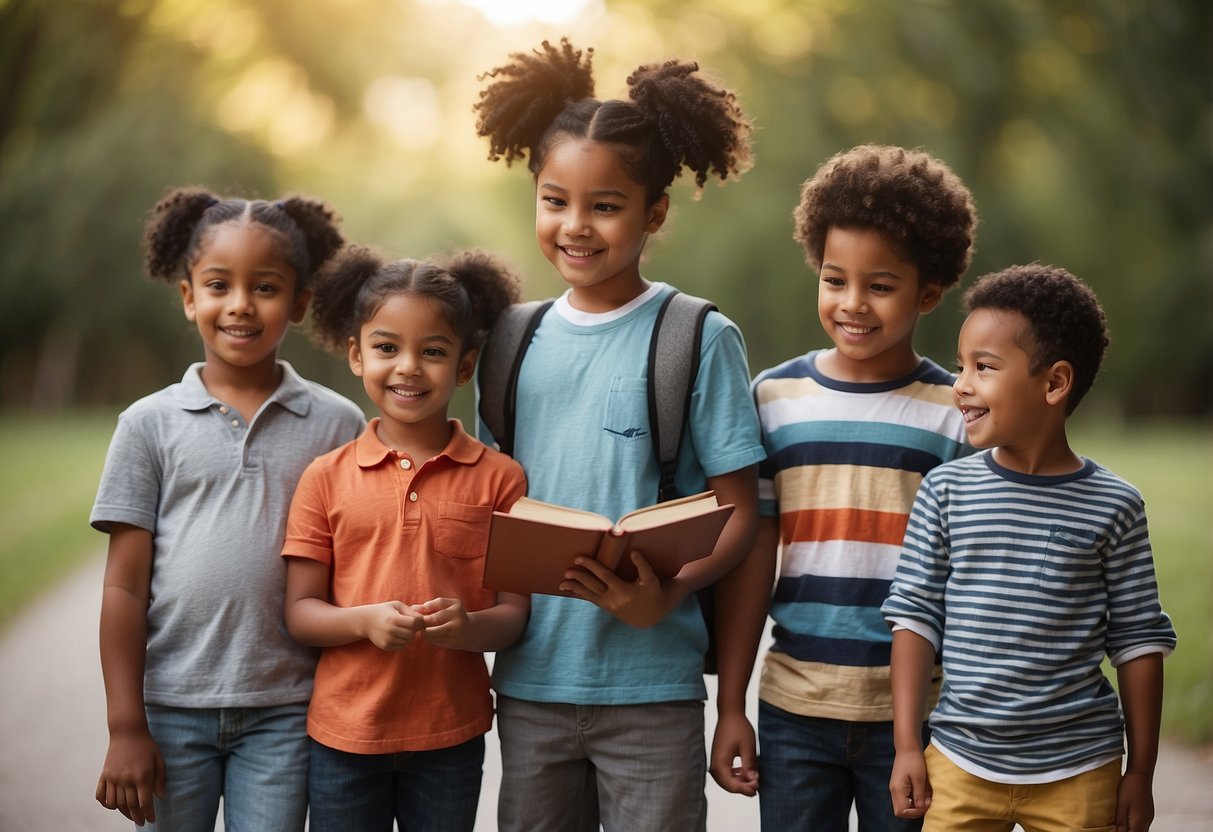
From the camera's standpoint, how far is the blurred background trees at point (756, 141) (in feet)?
32.4

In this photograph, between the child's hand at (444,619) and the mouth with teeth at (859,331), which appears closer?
the child's hand at (444,619)

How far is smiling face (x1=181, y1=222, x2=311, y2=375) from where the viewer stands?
222 centimetres

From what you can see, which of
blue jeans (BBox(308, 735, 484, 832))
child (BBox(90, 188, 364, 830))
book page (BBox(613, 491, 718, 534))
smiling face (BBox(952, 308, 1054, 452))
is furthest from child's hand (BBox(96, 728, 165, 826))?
smiling face (BBox(952, 308, 1054, 452))

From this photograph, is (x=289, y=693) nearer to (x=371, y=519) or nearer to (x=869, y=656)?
(x=371, y=519)

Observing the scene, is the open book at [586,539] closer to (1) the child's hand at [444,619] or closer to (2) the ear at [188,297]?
(1) the child's hand at [444,619]

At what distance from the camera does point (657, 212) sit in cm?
224

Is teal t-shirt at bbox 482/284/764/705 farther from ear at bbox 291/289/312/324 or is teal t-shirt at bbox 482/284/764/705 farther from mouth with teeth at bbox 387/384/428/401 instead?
ear at bbox 291/289/312/324

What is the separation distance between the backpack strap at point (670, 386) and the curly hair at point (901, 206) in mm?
347

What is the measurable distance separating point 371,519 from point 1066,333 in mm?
1240

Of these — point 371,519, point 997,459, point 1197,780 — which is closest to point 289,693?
point 371,519

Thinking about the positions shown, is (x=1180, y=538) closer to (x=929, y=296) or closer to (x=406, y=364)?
(x=929, y=296)

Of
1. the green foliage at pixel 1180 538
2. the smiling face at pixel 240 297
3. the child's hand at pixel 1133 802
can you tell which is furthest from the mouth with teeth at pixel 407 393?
the green foliage at pixel 1180 538

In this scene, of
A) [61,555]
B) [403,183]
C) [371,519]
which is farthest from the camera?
[403,183]

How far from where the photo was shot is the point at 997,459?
2027mm
